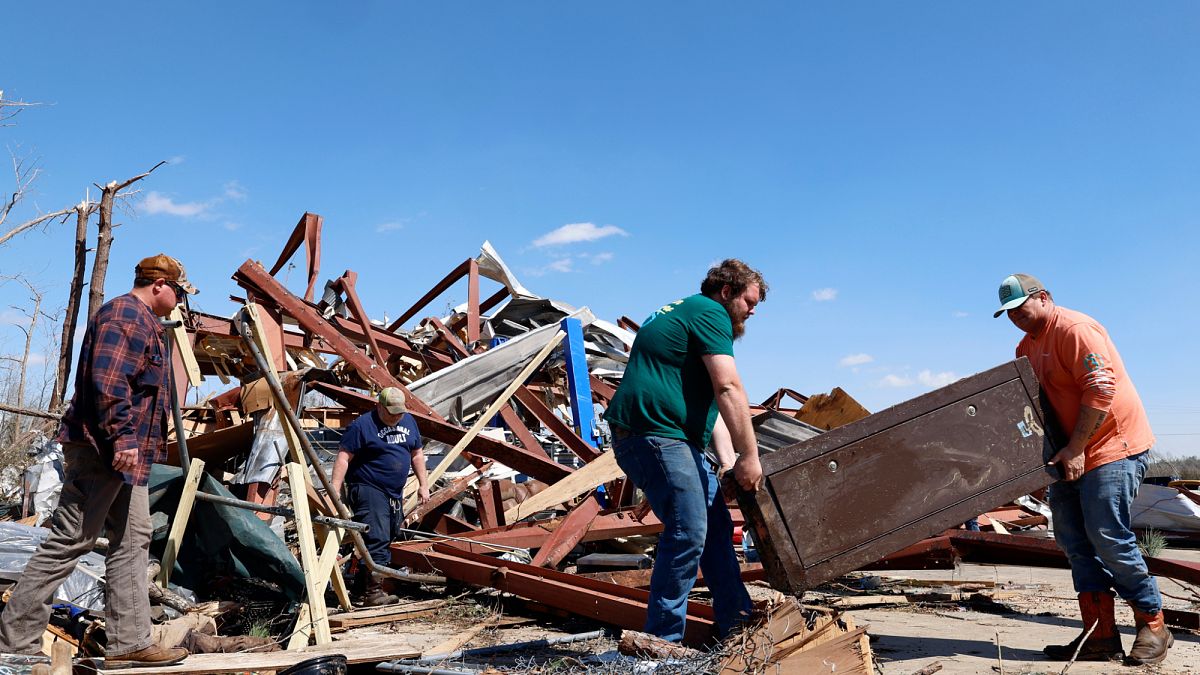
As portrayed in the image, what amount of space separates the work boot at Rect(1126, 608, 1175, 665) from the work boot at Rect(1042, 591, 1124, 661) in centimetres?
9

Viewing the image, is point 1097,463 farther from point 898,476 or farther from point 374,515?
point 374,515

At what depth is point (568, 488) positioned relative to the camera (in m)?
7.24

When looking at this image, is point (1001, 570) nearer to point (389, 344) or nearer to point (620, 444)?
point (620, 444)

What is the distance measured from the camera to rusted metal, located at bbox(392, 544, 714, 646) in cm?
428

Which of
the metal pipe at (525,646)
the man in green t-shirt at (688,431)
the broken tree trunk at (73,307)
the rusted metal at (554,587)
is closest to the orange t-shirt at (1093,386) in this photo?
the man in green t-shirt at (688,431)

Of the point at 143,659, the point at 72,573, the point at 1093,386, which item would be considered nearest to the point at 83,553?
the point at 143,659

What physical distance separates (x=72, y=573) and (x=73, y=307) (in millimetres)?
10299

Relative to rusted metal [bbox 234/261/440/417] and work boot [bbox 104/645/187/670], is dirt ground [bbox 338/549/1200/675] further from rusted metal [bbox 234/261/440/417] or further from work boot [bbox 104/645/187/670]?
rusted metal [bbox 234/261/440/417]

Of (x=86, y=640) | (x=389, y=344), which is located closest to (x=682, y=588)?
(x=86, y=640)

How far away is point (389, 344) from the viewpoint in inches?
426

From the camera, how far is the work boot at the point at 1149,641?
12.6 feet

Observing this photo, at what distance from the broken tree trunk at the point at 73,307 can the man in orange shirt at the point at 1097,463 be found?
12.4 meters

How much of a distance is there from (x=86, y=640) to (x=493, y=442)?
4006 mm

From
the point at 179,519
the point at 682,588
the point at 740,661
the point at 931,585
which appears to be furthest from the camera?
the point at 931,585
